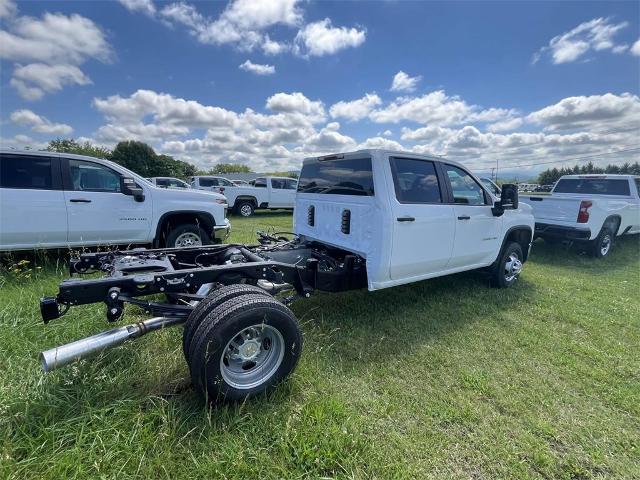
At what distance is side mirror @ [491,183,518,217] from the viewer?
14.8 feet

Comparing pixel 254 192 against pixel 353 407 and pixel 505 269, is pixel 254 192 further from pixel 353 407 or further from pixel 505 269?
pixel 353 407

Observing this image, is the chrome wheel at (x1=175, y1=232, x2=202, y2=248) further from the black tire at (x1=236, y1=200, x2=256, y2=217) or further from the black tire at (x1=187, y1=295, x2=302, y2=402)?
the black tire at (x1=236, y1=200, x2=256, y2=217)

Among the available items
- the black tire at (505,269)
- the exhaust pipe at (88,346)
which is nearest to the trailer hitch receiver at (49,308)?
the exhaust pipe at (88,346)

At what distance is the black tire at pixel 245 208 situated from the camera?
1579cm

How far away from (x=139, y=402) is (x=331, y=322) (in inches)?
81.6

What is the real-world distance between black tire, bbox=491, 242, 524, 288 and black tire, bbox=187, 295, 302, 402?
12.7ft

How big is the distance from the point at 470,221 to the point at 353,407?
9.72 feet

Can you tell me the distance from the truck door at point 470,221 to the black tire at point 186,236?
424 centimetres

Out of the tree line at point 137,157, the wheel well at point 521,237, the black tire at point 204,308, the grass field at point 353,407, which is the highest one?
the tree line at point 137,157

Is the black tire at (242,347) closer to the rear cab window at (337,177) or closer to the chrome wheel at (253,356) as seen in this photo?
the chrome wheel at (253,356)

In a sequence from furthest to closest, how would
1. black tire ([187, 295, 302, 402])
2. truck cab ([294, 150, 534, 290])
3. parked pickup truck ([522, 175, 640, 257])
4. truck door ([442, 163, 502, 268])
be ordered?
parked pickup truck ([522, 175, 640, 257])
truck door ([442, 163, 502, 268])
truck cab ([294, 150, 534, 290])
black tire ([187, 295, 302, 402])

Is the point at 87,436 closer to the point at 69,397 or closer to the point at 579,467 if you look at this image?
the point at 69,397

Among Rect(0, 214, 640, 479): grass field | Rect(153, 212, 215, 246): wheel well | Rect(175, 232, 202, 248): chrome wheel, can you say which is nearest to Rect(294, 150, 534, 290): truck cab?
Rect(0, 214, 640, 479): grass field

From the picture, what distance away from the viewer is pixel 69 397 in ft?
7.51
